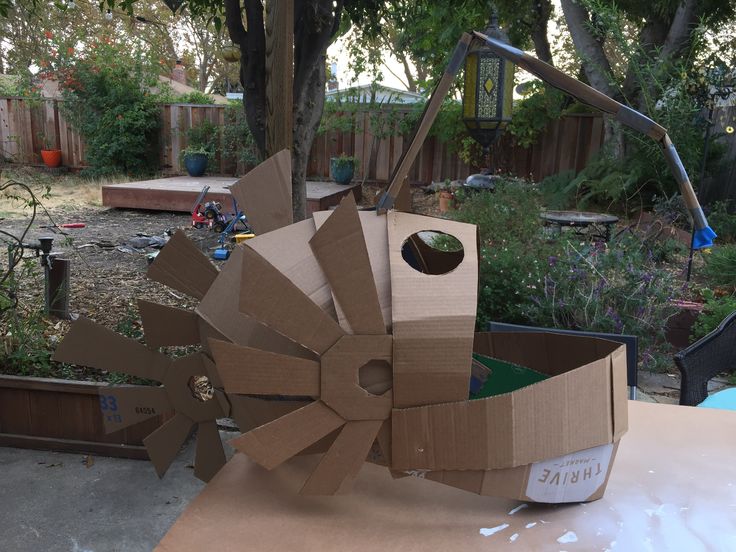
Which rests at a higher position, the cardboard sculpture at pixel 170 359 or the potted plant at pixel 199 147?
the potted plant at pixel 199 147

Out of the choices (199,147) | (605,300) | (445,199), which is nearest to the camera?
(605,300)

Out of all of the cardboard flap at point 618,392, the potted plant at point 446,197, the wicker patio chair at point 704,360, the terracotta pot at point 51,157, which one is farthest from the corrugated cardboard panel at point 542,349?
the terracotta pot at point 51,157

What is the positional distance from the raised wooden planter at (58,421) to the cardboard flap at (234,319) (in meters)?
1.73

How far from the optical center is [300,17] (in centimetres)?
258

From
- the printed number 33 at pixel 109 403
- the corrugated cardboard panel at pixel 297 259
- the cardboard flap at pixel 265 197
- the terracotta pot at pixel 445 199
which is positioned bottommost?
the terracotta pot at pixel 445 199

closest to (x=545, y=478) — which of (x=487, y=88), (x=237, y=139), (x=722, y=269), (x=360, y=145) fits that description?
(x=487, y=88)

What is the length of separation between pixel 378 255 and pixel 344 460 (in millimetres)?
272

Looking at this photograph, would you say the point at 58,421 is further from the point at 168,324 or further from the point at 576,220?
the point at 576,220

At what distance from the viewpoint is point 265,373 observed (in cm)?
74

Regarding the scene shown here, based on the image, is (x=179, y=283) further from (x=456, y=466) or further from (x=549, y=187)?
(x=549, y=187)

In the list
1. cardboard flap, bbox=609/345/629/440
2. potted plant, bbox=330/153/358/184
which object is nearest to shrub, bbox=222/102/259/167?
potted plant, bbox=330/153/358/184

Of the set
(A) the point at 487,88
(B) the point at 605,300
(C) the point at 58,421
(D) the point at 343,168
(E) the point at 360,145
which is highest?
(A) the point at 487,88

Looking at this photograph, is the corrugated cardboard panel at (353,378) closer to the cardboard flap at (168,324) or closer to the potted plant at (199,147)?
the cardboard flap at (168,324)

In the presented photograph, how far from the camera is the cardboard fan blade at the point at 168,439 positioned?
0.96 m
